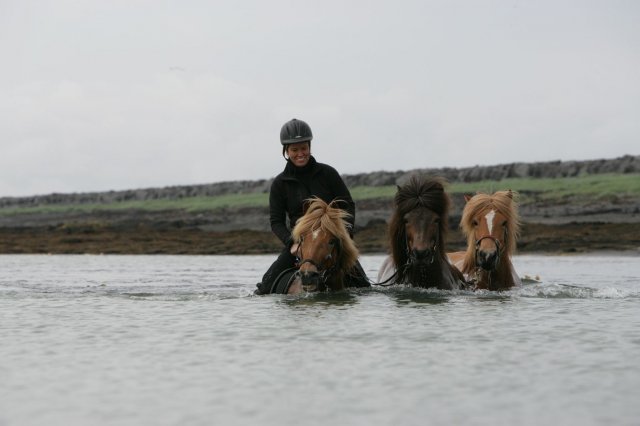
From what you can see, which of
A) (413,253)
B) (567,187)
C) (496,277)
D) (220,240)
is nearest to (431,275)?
(413,253)

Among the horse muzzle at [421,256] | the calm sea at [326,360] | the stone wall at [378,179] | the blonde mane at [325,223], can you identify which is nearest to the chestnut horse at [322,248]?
the blonde mane at [325,223]

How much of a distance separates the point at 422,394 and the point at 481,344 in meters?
1.55

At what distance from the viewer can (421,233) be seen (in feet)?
29.8

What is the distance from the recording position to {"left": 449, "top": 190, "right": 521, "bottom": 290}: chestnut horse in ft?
31.0

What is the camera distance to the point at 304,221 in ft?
28.9

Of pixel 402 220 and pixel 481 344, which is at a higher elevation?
pixel 402 220

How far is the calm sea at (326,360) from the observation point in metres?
4.09

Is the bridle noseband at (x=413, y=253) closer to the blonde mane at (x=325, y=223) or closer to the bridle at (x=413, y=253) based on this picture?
the bridle at (x=413, y=253)

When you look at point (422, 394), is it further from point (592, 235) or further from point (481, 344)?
point (592, 235)

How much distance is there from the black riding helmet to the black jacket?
0.37 m

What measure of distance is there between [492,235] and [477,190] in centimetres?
1749

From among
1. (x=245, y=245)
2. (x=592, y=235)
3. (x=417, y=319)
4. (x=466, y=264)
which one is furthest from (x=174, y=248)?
(x=417, y=319)

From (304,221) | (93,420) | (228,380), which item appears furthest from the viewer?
(304,221)

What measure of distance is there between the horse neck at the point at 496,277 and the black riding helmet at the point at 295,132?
241 cm
